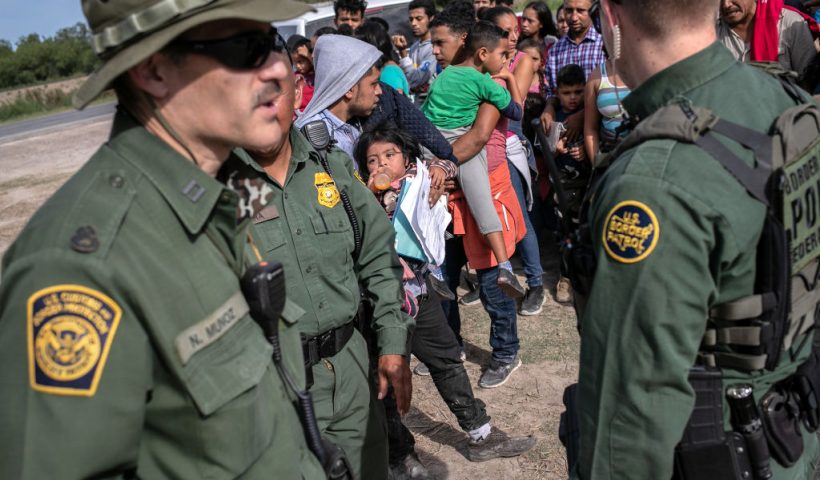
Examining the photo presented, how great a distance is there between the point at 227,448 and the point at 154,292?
1.14 ft

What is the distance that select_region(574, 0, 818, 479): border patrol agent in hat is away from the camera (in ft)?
4.70

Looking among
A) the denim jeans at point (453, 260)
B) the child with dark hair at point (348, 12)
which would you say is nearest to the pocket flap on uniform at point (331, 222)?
the denim jeans at point (453, 260)

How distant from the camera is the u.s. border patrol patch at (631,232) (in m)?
1.43

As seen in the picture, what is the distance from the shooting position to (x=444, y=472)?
3.75 meters

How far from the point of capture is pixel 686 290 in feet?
4.68

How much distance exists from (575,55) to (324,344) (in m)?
4.51

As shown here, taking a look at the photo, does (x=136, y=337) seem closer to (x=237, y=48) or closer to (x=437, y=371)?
(x=237, y=48)

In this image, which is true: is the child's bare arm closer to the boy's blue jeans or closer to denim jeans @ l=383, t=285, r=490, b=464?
the boy's blue jeans

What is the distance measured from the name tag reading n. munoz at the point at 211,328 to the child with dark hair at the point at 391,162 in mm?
2007

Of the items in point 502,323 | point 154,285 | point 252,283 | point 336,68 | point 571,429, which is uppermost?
point 336,68

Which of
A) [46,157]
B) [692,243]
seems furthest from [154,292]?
[46,157]

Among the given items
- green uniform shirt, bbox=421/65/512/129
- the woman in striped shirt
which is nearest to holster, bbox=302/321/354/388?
green uniform shirt, bbox=421/65/512/129

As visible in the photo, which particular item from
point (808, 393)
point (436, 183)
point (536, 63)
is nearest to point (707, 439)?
point (808, 393)

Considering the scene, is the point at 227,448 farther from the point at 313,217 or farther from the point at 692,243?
the point at 313,217
